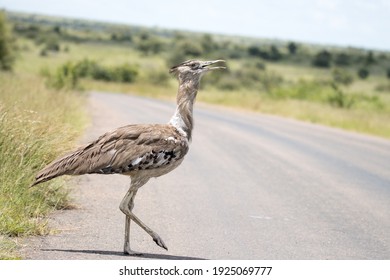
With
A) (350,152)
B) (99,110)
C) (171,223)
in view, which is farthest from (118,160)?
Answer: (99,110)

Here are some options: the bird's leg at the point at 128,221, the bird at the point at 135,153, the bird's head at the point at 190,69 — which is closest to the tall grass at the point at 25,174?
the bird at the point at 135,153

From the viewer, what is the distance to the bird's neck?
24.7ft

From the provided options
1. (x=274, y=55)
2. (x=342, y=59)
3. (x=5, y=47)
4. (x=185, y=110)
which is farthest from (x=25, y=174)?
(x=274, y=55)

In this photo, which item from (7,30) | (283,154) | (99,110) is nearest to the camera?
(283,154)

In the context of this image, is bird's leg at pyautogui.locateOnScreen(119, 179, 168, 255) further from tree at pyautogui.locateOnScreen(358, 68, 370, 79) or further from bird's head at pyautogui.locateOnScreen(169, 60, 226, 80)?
tree at pyautogui.locateOnScreen(358, 68, 370, 79)

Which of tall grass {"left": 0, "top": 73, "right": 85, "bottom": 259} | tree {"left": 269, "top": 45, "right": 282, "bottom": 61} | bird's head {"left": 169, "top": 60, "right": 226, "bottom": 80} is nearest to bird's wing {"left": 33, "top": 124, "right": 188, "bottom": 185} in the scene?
bird's head {"left": 169, "top": 60, "right": 226, "bottom": 80}

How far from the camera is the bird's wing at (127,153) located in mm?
7238

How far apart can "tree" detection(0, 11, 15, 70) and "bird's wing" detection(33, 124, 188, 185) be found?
44.5m

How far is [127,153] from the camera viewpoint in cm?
726

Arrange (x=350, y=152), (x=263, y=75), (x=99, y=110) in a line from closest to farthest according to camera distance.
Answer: (x=350, y=152) → (x=99, y=110) → (x=263, y=75)

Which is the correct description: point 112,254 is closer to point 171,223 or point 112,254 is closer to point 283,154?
point 171,223

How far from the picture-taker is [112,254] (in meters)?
7.35

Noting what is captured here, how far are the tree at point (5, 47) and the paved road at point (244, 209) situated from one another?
3414cm
